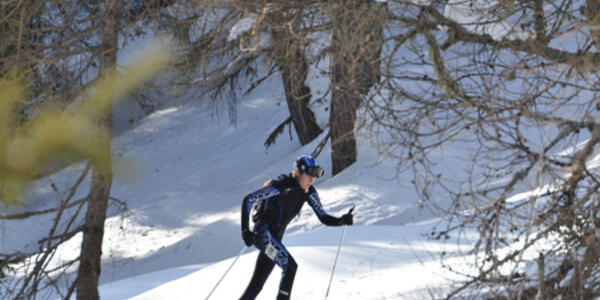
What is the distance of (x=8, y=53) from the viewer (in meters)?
10.4

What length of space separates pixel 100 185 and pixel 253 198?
399 cm

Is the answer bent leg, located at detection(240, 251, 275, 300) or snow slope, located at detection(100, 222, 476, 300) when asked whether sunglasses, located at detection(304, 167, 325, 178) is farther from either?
snow slope, located at detection(100, 222, 476, 300)

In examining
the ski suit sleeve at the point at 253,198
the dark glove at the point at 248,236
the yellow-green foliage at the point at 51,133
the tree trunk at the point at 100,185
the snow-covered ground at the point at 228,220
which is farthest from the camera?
the tree trunk at the point at 100,185

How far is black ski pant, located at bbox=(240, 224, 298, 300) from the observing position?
6277 millimetres

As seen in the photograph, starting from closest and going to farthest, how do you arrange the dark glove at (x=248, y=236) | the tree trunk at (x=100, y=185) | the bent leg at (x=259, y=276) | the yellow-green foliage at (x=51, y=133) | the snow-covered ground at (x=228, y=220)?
the dark glove at (x=248, y=236) < the bent leg at (x=259, y=276) < the snow-covered ground at (x=228, y=220) < the yellow-green foliage at (x=51, y=133) < the tree trunk at (x=100, y=185)

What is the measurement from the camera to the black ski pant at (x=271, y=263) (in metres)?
6.28

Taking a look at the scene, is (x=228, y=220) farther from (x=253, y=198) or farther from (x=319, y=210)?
(x=253, y=198)

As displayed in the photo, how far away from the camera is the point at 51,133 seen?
28.1ft

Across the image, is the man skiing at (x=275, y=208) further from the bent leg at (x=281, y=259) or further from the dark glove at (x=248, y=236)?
the dark glove at (x=248, y=236)

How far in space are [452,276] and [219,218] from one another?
776 cm

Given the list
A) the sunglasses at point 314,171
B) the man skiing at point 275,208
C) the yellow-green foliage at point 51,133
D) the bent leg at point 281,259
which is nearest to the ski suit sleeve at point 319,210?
the man skiing at point 275,208

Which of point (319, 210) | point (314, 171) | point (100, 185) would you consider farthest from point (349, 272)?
point (100, 185)

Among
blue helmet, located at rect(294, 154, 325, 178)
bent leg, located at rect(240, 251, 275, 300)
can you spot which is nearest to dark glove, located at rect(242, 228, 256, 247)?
bent leg, located at rect(240, 251, 275, 300)

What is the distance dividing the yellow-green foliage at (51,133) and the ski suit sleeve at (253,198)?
10.4 feet
